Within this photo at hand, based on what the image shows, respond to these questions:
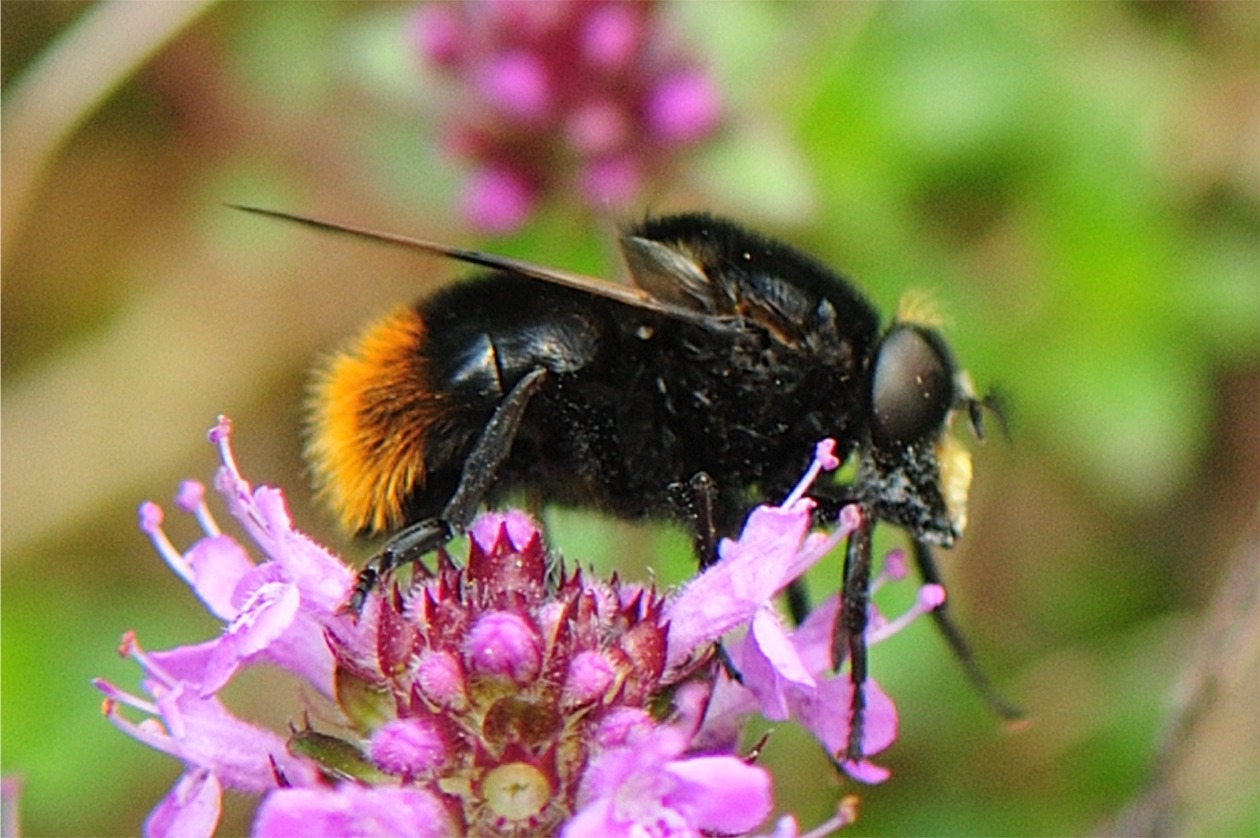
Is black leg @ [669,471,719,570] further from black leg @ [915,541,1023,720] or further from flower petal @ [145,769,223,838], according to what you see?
flower petal @ [145,769,223,838]

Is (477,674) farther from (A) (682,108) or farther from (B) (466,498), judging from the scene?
(A) (682,108)

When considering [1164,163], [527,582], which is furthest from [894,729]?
[1164,163]

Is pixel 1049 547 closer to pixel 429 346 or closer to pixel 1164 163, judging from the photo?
pixel 1164 163

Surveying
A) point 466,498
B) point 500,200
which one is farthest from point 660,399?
point 500,200

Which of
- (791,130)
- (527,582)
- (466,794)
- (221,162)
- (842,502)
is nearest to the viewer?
(466,794)

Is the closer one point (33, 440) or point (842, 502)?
point (842, 502)

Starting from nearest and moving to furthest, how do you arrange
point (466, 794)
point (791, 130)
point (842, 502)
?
1. point (466, 794)
2. point (842, 502)
3. point (791, 130)
